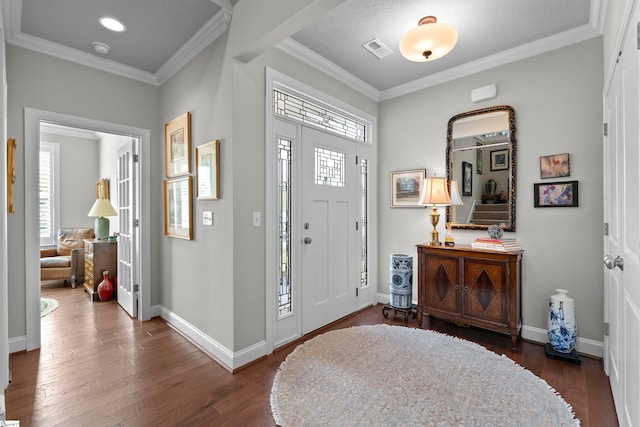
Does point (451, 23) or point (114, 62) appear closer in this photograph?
point (451, 23)

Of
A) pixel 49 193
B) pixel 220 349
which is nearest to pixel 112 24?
pixel 220 349

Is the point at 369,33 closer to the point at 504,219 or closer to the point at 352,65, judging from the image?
the point at 352,65

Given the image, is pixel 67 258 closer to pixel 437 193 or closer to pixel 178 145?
pixel 178 145

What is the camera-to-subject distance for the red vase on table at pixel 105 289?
3.91 m

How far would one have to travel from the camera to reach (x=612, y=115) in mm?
1865

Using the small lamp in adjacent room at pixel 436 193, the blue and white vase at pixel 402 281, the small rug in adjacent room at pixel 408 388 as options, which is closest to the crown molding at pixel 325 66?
the small lamp in adjacent room at pixel 436 193

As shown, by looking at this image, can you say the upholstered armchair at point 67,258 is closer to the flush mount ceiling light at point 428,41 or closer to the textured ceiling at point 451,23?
the textured ceiling at point 451,23

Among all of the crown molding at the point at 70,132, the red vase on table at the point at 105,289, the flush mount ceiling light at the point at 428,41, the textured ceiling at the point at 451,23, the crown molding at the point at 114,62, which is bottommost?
the red vase on table at the point at 105,289

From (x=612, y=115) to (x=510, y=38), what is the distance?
117 centimetres

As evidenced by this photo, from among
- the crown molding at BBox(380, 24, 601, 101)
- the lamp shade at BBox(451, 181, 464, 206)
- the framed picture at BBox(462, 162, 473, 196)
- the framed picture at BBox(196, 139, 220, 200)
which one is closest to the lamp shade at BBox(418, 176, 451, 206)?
the lamp shade at BBox(451, 181, 464, 206)

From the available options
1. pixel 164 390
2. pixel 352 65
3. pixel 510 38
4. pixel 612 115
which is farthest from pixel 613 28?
pixel 164 390

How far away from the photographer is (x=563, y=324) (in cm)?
234

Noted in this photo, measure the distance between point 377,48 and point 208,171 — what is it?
1846mm

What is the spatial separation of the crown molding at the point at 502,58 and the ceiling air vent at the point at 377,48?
0.74m
